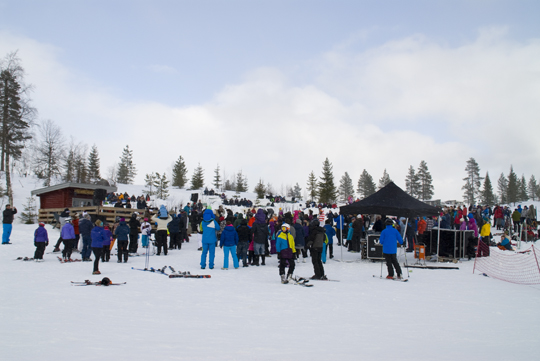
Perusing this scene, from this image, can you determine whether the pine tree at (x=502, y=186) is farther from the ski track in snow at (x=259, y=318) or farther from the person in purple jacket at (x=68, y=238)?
the person in purple jacket at (x=68, y=238)

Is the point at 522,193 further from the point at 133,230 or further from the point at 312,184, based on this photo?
the point at 133,230

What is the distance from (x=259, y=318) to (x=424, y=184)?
82592mm

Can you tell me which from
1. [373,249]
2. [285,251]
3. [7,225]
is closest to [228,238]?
[285,251]

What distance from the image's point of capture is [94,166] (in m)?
69.0

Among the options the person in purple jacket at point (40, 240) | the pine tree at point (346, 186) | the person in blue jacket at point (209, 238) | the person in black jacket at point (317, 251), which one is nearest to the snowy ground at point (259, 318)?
the person in black jacket at point (317, 251)

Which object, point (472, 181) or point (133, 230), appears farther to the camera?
point (472, 181)

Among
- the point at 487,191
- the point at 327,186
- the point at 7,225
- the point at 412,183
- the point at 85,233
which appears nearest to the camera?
the point at 85,233

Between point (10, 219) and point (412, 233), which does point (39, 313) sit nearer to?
point (10, 219)

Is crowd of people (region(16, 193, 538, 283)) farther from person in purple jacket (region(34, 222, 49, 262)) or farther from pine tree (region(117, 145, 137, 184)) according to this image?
pine tree (region(117, 145, 137, 184))

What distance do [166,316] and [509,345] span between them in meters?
5.18

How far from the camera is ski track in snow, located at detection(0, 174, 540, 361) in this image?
4.63m

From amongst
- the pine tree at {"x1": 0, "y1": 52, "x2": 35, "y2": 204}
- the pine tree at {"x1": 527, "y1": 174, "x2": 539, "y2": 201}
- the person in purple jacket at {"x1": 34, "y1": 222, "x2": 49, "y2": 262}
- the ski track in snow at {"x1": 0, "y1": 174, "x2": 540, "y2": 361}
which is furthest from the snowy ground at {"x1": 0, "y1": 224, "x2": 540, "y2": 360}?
the pine tree at {"x1": 527, "y1": 174, "x2": 539, "y2": 201}

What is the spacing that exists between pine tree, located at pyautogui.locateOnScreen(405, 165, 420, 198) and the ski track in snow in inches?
2981

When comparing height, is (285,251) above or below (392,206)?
below
